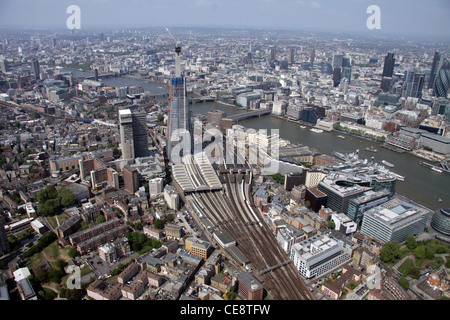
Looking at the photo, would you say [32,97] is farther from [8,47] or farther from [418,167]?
[418,167]

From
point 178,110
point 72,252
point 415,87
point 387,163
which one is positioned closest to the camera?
point 72,252

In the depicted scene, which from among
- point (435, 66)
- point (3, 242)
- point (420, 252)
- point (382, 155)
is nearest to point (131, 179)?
point (3, 242)

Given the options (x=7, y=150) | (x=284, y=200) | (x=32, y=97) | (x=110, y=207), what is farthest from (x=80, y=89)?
(x=284, y=200)

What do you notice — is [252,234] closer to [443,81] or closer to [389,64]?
[443,81]

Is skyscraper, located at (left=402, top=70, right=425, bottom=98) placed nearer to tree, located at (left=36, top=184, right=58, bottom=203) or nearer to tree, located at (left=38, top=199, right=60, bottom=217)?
tree, located at (left=36, top=184, right=58, bottom=203)

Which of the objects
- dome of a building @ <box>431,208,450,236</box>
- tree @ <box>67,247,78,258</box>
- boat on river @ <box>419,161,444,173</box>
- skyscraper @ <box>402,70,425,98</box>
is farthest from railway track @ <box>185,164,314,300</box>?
skyscraper @ <box>402,70,425,98</box>

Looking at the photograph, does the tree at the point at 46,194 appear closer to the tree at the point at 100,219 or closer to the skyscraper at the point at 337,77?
the tree at the point at 100,219
